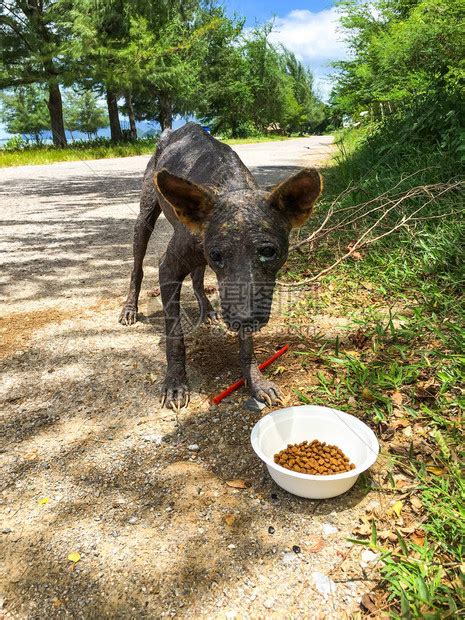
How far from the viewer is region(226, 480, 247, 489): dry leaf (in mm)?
2266

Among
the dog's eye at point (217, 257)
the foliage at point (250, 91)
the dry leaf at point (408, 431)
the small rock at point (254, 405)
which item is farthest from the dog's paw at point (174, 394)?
the foliage at point (250, 91)

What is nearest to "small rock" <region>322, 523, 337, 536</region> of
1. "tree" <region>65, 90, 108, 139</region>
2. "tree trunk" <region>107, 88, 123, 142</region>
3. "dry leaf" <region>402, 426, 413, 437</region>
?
"dry leaf" <region>402, 426, 413, 437</region>

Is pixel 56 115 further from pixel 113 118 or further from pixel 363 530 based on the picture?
pixel 363 530

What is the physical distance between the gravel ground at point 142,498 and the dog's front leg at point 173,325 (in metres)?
0.15

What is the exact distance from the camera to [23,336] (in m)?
3.94

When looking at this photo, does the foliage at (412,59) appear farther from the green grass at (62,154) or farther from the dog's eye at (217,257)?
the green grass at (62,154)

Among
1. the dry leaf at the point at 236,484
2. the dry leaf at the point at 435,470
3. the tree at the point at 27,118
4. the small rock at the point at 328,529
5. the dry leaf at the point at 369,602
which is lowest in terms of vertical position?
the dry leaf at the point at 369,602

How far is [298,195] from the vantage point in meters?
2.43

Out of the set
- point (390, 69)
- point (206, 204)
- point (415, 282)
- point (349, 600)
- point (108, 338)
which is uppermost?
point (390, 69)

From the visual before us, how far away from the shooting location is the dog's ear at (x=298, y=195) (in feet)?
7.53

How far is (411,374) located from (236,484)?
1.43 meters

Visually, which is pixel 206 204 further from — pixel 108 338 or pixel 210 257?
pixel 108 338

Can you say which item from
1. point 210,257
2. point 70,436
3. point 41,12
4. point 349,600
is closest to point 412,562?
point 349,600

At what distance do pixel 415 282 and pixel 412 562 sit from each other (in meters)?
2.99
